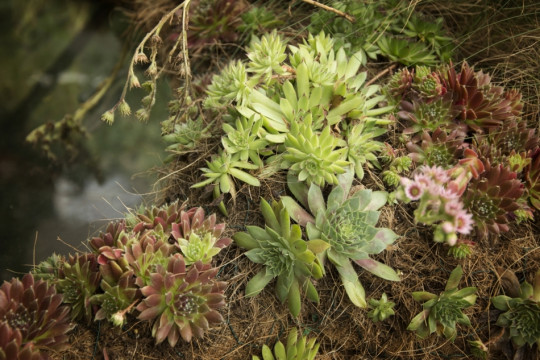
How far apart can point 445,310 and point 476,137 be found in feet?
2.81

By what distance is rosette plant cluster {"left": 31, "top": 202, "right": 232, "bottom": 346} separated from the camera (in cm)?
180

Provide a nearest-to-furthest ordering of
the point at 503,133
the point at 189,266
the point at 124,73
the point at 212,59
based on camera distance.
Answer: the point at 189,266, the point at 503,133, the point at 212,59, the point at 124,73

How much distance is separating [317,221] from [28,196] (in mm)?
2150

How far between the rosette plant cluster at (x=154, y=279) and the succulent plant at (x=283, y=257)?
0.51 feet

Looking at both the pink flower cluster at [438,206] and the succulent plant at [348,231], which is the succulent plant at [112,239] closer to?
the succulent plant at [348,231]

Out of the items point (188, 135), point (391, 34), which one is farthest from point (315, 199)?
point (391, 34)

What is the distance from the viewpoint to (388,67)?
254cm

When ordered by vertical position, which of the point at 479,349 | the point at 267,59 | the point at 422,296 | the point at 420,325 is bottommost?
the point at 479,349

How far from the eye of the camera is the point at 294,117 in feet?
7.09

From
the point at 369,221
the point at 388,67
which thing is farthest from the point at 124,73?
the point at 369,221

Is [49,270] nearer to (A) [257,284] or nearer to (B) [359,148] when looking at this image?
(A) [257,284]

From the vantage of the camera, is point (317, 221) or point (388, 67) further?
point (388, 67)

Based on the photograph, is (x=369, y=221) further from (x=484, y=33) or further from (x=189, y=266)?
(x=484, y=33)

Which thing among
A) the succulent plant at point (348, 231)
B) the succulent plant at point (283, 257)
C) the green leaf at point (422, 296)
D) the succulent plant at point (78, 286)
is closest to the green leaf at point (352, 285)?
the succulent plant at point (348, 231)
